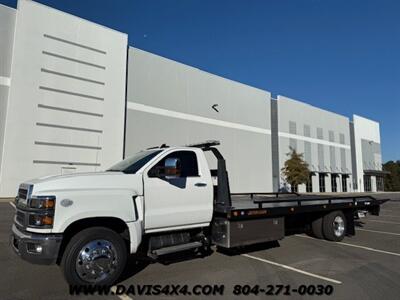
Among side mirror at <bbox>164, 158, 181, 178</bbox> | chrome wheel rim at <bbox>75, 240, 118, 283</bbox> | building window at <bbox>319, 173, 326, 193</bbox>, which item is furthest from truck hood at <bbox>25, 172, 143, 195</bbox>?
building window at <bbox>319, 173, 326, 193</bbox>

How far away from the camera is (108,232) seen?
16.7ft

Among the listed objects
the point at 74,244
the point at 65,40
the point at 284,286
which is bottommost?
the point at 284,286

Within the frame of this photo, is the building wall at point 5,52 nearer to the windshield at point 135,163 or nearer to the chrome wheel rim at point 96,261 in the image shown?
the windshield at point 135,163

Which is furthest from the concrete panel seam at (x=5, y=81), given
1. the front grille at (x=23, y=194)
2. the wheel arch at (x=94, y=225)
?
the wheel arch at (x=94, y=225)

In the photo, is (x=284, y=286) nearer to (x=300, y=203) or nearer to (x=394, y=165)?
(x=300, y=203)

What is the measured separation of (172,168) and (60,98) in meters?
25.8

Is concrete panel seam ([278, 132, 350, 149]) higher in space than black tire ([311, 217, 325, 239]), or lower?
Answer: higher

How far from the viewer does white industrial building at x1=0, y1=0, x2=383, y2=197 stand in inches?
1046

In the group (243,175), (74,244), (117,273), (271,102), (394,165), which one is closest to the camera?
(74,244)

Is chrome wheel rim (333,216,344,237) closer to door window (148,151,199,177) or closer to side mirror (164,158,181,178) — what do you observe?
door window (148,151,199,177)

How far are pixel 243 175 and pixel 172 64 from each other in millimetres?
16486

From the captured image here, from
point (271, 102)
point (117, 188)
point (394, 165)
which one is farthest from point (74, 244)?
point (394, 165)

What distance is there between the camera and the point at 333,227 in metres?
9.20

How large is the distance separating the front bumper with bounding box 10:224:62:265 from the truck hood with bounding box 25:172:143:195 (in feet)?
2.04
